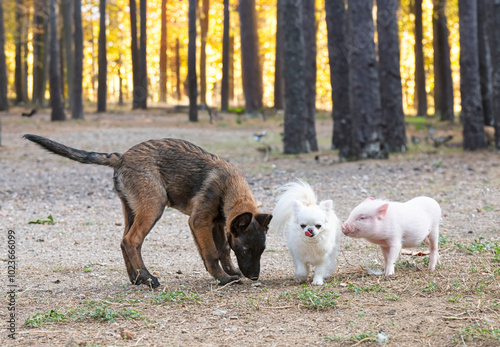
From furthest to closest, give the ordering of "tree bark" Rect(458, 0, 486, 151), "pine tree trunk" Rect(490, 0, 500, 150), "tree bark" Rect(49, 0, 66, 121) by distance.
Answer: "tree bark" Rect(49, 0, 66, 121), "tree bark" Rect(458, 0, 486, 151), "pine tree trunk" Rect(490, 0, 500, 150)

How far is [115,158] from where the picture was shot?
682 centimetres

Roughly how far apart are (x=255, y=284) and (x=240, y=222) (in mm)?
723

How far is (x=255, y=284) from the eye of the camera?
657 cm

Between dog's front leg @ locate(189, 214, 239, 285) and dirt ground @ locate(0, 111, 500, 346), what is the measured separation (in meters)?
0.24

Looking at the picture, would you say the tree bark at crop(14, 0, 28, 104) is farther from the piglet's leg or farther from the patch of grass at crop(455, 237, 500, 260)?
the piglet's leg

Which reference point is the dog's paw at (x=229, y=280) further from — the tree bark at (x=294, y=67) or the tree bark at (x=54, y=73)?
the tree bark at (x=54, y=73)

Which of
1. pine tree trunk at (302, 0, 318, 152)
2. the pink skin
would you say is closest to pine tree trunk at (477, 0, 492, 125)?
pine tree trunk at (302, 0, 318, 152)

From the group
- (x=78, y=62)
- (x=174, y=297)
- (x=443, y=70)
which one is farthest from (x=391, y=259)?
(x=78, y=62)

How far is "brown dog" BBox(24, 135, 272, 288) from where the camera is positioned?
641 centimetres

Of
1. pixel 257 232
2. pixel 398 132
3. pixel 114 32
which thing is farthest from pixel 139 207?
pixel 114 32

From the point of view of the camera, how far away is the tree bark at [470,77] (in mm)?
17203

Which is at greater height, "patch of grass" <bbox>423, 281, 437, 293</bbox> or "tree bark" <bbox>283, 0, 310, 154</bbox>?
"tree bark" <bbox>283, 0, 310, 154</bbox>

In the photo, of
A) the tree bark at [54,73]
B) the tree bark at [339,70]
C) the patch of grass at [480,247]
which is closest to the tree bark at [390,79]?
the tree bark at [339,70]

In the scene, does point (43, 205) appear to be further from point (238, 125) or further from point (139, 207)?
point (238, 125)
